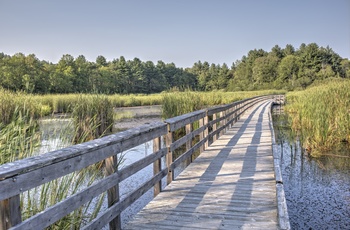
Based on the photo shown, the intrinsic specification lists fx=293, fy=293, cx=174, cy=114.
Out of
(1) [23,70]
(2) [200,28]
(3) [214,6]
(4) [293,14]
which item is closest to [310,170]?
(3) [214,6]

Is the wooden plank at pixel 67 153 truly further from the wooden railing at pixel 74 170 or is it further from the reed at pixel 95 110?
the reed at pixel 95 110

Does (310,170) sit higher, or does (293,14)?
(293,14)

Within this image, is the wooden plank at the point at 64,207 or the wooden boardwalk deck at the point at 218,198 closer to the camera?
the wooden plank at the point at 64,207

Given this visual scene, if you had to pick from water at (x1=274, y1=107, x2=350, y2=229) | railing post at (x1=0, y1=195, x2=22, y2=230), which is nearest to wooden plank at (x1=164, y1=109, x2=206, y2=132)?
water at (x1=274, y1=107, x2=350, y2=229)

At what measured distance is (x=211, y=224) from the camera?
10.7 feet

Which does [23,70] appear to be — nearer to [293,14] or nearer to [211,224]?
[293,14]

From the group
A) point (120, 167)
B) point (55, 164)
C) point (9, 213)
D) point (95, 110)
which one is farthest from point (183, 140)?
point (95, 110)

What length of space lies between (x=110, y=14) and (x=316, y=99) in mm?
13250

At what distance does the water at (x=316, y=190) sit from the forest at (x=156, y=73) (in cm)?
3780

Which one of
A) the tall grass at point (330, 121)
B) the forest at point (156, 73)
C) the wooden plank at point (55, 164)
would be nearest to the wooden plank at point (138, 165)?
the wooden plank at point (55, 164)

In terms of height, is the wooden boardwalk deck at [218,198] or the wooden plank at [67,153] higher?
the wooden plank at [67,153]

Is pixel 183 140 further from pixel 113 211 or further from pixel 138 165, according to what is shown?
pixel 113 211

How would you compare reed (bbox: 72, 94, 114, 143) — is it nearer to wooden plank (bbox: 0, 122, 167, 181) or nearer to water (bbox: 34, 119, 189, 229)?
water (bbox: 34, 119, 189, 229)

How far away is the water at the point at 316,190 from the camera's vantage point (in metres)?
4.79
